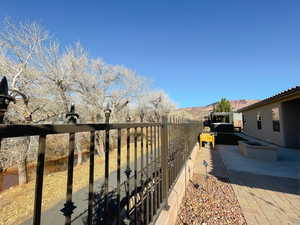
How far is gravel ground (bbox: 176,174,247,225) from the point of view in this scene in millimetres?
2377

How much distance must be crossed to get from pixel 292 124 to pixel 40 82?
12946mm

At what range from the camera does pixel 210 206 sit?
2.73 meters

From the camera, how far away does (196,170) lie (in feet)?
15.7

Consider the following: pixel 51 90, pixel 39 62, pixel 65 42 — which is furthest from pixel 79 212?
pixel 65 42

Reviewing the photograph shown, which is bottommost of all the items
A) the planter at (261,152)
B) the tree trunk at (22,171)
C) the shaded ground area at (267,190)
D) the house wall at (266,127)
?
the tree trunk at (22,171)

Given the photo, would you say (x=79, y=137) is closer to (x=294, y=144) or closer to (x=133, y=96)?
(x=133, y=96)

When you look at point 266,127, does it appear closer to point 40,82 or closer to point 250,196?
point 250,196

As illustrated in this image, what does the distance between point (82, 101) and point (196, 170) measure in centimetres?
767

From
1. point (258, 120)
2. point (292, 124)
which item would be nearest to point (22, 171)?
point (292, 124)

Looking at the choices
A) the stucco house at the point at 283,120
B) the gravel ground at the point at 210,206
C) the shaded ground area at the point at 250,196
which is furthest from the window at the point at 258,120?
the gravel ground at the point at 210,206

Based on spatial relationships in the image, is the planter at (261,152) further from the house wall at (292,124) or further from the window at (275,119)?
the window at (275,119)

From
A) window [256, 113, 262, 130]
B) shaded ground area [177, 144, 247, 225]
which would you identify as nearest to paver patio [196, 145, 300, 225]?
shaded ground area [177, 144, 247, 225]

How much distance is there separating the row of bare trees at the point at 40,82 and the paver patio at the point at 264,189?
2628 millimetres

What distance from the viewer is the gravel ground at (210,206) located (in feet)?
7.80
